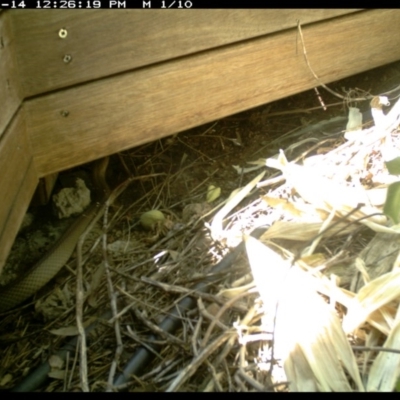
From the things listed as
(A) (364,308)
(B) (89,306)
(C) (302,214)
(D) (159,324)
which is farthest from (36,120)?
(A) (364,308)

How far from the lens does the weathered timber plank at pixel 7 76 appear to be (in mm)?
1449

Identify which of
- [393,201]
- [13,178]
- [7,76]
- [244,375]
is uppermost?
[7,76]

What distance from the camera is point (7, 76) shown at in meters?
1.48

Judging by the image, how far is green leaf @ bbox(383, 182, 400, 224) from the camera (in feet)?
5.13

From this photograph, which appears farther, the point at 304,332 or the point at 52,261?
the point at 52,261

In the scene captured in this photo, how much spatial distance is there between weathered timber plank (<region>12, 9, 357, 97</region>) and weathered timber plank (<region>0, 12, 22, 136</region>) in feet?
0.10

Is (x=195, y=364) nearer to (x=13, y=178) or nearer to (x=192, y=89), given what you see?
(x=13, y=178)

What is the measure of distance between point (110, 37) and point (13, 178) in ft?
1.52

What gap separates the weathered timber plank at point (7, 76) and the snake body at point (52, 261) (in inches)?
19.8

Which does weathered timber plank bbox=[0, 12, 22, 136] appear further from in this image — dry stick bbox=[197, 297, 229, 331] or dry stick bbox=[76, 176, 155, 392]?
dry stick bbox=[197, 297, 229, 331]

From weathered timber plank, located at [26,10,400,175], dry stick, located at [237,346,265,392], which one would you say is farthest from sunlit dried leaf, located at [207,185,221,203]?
dry stick, located at [237,346,265,392]

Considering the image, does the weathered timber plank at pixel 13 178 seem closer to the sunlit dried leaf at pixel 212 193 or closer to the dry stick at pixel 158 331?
the dry stick at pixel 158 331

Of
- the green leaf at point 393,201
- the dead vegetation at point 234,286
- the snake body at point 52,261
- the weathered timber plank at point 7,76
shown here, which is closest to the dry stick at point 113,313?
the dead vegetation at point 234,286

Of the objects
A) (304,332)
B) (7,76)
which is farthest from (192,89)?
(304,332)
